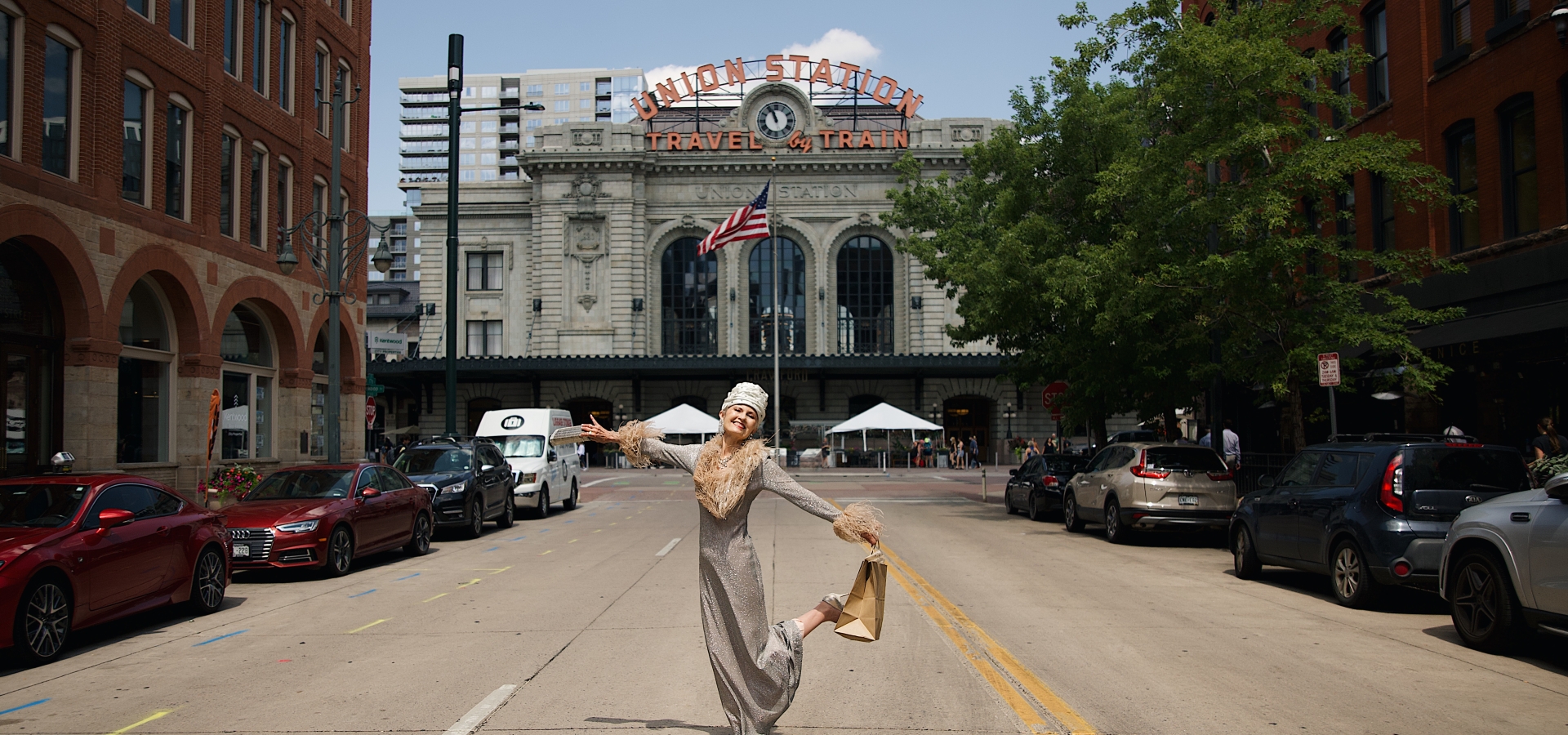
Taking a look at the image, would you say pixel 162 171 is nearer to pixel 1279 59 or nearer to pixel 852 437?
pixel 1279 59

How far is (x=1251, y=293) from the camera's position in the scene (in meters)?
17.1

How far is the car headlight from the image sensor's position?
1341 centimetres

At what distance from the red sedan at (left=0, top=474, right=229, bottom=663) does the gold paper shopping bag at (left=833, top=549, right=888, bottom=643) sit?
6517 mm

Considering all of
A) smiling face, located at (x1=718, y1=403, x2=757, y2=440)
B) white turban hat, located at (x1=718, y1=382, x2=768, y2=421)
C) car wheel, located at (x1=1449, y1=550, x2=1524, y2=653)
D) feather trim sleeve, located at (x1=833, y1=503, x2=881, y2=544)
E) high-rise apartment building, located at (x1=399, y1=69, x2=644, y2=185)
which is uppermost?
high-rise apartment building, located at (x1=399, y1=69, x2=644, y2=185)

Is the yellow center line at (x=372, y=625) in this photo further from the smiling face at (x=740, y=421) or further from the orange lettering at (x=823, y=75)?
the orange lettering at (x=823, y=75)

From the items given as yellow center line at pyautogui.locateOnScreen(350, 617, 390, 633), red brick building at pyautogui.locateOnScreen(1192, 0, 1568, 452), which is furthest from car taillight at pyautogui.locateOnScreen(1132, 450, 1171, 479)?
yellow center line at pyautogui.locateOnScreen(350, 617, 390, 633)

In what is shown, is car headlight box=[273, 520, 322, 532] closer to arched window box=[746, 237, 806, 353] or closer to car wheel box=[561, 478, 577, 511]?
car wheel box=[561, 478, 577, 511]

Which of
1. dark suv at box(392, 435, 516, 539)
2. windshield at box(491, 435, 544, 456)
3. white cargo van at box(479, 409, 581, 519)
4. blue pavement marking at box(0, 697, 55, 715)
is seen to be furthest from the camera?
windshield at box(491, 435, 544, 456)

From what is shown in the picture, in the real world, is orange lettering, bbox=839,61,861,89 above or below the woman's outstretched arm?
above

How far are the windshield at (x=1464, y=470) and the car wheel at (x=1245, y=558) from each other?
278cm

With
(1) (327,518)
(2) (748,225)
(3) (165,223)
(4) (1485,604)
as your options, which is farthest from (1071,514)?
(2) (748,225)

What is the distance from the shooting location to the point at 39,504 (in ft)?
31.4

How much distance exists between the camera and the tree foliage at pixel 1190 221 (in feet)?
54.5

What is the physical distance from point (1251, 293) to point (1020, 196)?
297 inches
